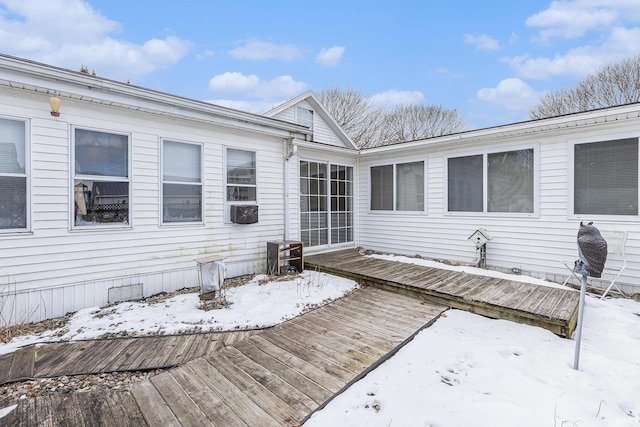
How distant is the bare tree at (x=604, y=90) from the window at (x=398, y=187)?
10000 millimetres

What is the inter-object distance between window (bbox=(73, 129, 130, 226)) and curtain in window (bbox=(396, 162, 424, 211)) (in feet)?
18.0

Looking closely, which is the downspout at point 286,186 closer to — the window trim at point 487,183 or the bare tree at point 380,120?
the window trim at point 487,183

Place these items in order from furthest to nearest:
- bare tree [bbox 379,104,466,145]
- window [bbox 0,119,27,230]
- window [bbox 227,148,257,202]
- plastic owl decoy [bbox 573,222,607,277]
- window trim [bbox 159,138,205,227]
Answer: bare tree [bbox 379,104,466,145]
window [bbox 227,148,257,202]
window trim [bbox 159,138,205,227]
window [bbox 0,119,27,230]
plastic owl decoy [bbox 573,222,607,277]

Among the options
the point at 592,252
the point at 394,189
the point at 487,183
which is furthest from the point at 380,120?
the point at 592,252

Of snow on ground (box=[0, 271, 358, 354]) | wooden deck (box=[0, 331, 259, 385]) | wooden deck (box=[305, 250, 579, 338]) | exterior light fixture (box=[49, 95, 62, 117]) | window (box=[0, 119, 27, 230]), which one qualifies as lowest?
wooden deck (box=[0, 331, 259, 385])

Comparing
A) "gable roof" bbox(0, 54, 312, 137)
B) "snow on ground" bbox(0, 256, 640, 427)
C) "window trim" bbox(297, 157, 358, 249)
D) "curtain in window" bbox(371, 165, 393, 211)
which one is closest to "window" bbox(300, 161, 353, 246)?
"window trim" bbox(297, 157, 358, 249)

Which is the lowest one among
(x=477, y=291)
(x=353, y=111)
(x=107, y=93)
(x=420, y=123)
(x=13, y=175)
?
(x=477, y=291)

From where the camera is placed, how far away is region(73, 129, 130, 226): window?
3.96 metres

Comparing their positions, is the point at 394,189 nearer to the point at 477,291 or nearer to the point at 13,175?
the point at 477,291

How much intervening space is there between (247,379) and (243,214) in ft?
11.2

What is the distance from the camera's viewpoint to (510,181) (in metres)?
5.50

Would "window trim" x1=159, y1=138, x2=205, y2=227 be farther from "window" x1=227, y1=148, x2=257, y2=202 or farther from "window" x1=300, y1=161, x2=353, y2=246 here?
"window" x1=300, y1=161, x2=353, y2=246

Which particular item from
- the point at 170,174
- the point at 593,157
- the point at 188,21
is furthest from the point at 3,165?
the point at 593,157

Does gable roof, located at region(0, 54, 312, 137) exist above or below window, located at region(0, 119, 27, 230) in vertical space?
above
